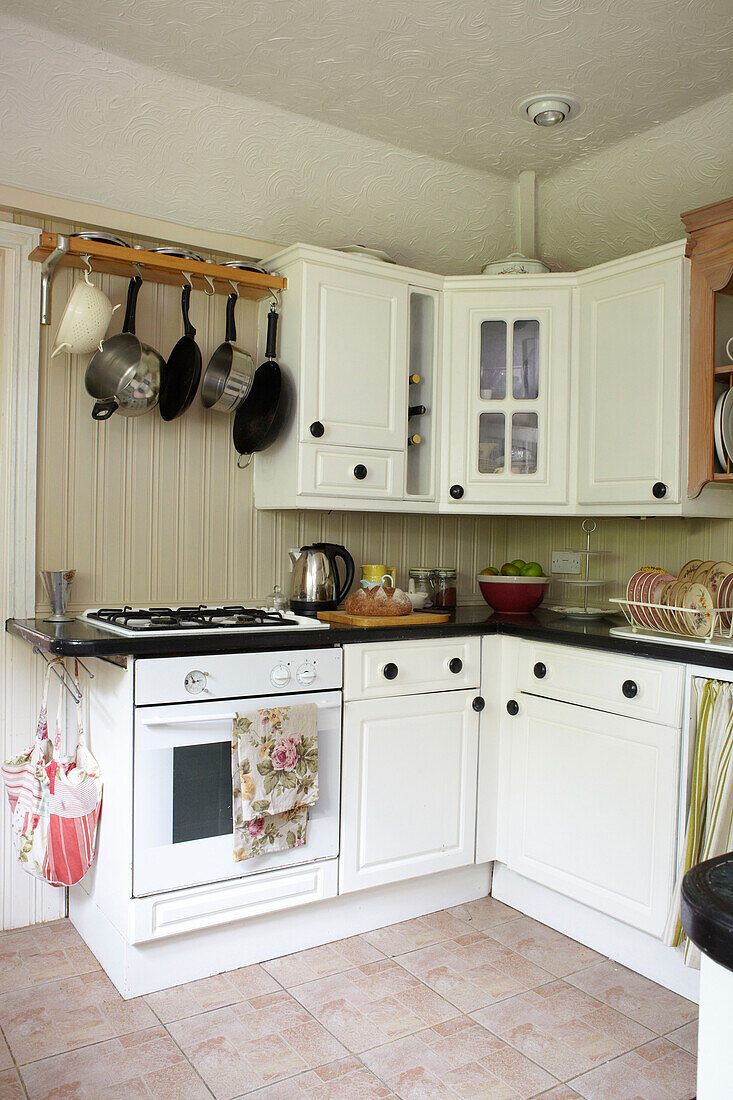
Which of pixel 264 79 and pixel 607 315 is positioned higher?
pixel 264 79

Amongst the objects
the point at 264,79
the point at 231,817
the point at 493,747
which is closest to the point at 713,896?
the point at 231,817

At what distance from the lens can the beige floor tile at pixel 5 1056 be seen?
1.78 metres

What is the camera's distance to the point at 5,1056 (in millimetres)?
1812

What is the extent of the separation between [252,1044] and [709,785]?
1194 mm

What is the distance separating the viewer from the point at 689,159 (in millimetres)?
2736

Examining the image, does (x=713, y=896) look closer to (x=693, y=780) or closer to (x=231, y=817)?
(x=693, y=780)

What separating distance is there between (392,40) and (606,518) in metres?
1.68

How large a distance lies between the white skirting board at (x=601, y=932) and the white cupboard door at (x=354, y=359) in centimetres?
144

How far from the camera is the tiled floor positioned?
1749mm

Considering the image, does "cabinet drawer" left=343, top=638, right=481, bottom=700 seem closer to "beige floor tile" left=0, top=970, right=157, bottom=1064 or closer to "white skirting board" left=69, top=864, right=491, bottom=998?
"white skirting board" left=69, top=864, right=491, bottom=998

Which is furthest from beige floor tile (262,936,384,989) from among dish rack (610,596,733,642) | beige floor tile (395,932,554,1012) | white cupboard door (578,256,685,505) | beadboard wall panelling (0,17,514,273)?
beadboard wall panelling (0,17,514,273)

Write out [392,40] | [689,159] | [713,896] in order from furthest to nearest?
1. [689,159]
2. [392,40]
3. [713,896]

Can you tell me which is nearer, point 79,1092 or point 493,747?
point 79,1092

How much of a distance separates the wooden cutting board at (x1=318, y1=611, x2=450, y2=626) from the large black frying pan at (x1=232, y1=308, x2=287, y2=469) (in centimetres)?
57
